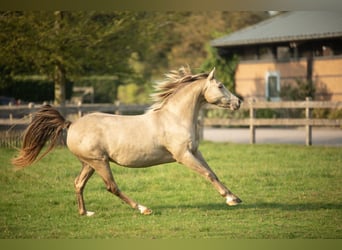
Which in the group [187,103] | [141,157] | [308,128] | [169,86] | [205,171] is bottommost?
[308,128]

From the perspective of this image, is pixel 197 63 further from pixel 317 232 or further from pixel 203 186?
pixel 317 232

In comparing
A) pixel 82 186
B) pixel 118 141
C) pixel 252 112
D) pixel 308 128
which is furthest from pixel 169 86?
pixel 252 112

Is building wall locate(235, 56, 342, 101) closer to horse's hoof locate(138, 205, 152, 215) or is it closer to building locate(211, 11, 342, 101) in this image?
building locate(211, 11, 342, 101)

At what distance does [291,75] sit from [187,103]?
14665 millimetres

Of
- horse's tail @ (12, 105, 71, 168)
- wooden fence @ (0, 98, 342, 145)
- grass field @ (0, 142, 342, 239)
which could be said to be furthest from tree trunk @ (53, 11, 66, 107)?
horse's tail @ (12, 105, 71, 168)

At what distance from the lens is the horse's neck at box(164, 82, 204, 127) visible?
21.1ft

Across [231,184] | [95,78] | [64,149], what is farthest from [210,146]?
[95,78]

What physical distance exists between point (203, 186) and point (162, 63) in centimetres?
2508

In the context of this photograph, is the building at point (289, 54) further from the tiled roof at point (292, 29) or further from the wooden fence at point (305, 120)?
the wooden fence at point (305, 120)

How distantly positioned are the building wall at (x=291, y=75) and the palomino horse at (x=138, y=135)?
1051 centimetres

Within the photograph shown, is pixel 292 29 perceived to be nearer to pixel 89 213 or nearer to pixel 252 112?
pixel 252 112

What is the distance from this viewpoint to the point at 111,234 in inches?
213

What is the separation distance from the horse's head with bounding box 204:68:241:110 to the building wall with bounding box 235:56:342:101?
409 inches

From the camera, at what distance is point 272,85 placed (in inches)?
837
